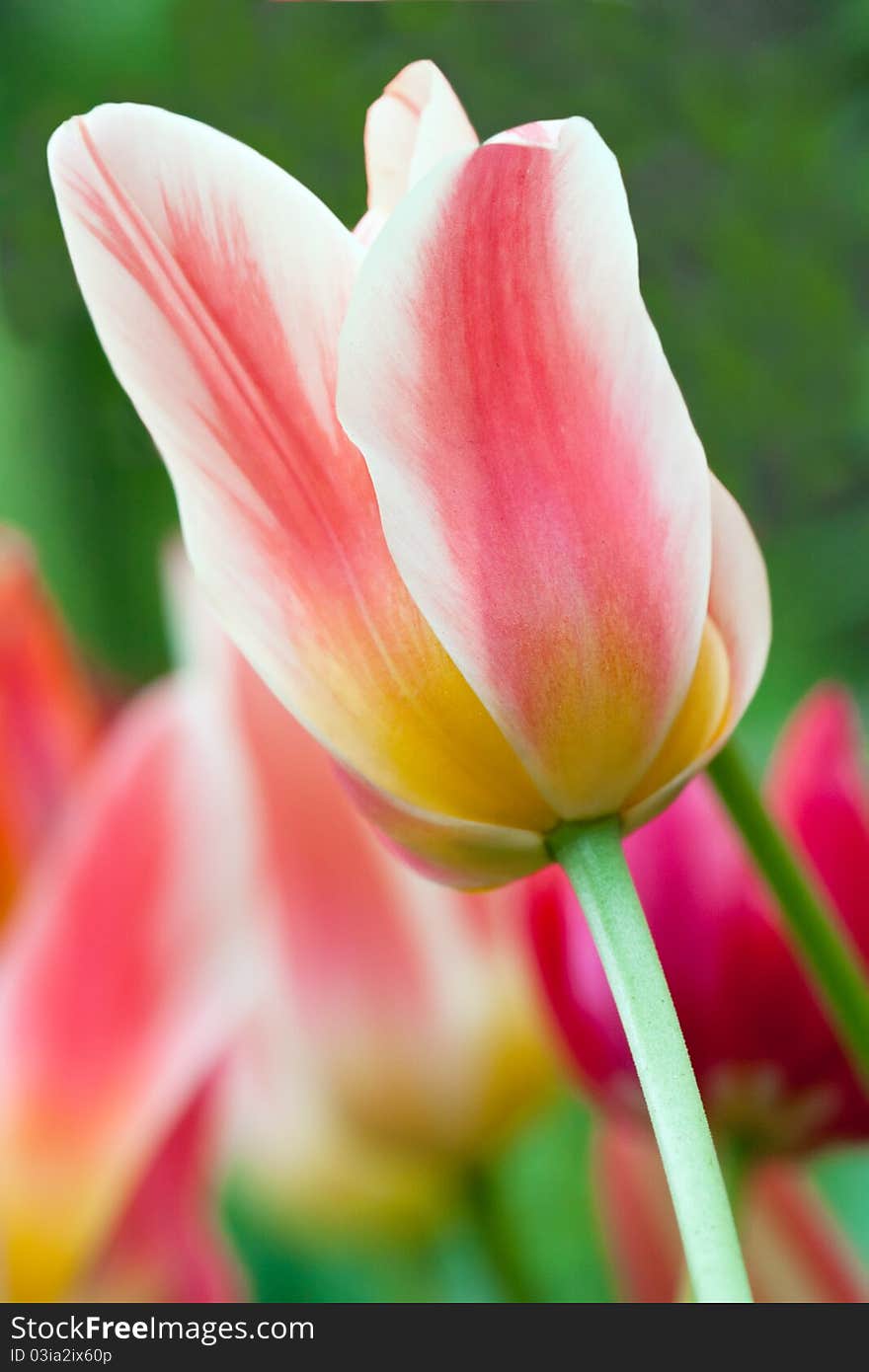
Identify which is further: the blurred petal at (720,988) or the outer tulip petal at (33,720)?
the outer tulip petal at (33,720)

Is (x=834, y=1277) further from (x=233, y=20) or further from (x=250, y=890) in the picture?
(x=233, y=20)

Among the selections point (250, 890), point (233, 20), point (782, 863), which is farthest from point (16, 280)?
point (782, 863)

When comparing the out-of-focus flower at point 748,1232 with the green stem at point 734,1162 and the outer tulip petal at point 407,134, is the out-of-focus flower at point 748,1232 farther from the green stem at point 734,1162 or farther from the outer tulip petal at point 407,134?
Result: the outer tulip petal at point 407,134

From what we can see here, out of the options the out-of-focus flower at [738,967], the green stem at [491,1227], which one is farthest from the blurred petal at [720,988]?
the green stem at [491,1227]

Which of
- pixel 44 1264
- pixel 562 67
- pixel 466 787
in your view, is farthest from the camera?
pixel 562 67

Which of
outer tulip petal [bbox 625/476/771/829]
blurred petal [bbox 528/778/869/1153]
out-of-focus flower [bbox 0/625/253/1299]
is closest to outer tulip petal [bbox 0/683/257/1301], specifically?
out-of-focus flower [bbox 0/625/253/1299]

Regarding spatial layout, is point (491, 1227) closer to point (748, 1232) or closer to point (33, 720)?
point (748, 1232)

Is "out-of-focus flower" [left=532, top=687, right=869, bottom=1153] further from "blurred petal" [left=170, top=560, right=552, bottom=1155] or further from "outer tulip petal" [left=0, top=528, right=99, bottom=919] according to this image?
"outer tulip petal" [left=0, top=528, right=99, bottom=919]
